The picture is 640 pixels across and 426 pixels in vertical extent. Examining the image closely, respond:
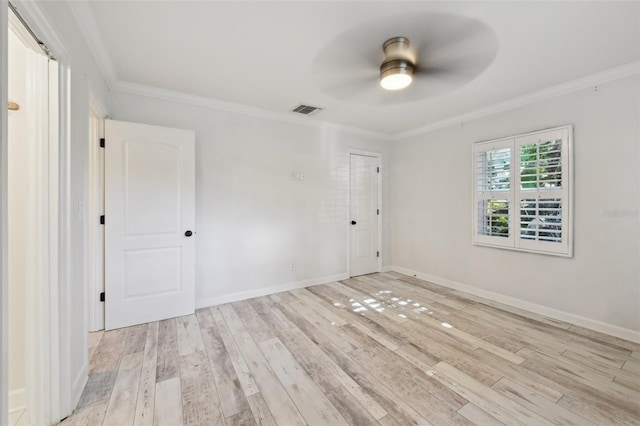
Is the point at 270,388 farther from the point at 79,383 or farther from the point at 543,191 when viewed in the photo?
the point at 543,191

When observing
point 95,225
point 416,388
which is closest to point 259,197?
point 95,225

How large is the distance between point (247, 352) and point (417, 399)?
4.53 ft

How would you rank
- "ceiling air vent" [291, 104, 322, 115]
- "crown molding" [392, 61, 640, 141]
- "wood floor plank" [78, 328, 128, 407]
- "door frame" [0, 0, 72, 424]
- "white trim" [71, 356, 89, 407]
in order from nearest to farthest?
1. "door frame" [0, 0, 72, 424]
2. "white trim" [71, 356, 89, 407]
3. "wood floor plank" [78, 328, 128, 407]
4. "crown molding" [392, 61, 640, 141]
5. "ceiling air vent" [291, 104, 322, 115]

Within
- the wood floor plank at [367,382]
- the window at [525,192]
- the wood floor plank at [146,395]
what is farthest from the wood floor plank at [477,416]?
the window at [525,192]

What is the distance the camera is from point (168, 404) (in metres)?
Answer: 1.70

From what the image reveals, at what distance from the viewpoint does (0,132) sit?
0.88m

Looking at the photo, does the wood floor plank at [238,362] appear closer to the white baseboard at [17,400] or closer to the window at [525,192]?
the white baseboard at [17,400]

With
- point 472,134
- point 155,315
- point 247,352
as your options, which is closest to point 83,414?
point 247,352

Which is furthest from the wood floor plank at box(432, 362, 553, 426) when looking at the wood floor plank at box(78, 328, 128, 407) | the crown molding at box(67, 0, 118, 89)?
the crown molding at box(67, 0, 118, 89)

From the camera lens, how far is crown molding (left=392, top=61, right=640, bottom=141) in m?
2.51

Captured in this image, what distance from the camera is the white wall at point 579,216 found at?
2.54 metres

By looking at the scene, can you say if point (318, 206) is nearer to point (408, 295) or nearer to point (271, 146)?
point (271, 146)

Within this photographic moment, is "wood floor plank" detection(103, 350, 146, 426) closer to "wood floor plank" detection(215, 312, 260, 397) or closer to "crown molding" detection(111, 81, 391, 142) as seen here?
"wood floor plank" detection(215, 312, 260, 397)

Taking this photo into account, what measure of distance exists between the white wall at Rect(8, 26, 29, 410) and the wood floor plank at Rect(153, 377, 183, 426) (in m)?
0.79
